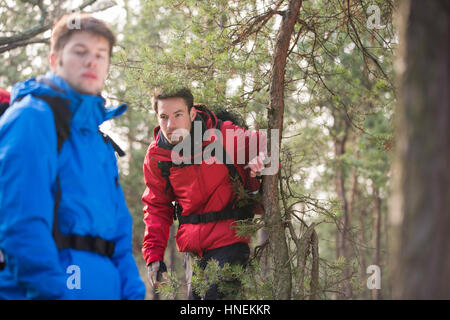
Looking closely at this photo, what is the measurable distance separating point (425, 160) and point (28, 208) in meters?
1.74

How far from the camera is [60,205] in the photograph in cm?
244

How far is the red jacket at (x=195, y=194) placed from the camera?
4.25 metres

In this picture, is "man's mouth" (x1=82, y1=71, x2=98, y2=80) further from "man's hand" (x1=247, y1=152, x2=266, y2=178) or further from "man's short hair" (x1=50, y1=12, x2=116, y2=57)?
"man's hand" (x1=247, y1=152, x2=266, y2=178)

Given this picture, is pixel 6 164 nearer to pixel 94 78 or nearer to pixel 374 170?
pixel 94 78

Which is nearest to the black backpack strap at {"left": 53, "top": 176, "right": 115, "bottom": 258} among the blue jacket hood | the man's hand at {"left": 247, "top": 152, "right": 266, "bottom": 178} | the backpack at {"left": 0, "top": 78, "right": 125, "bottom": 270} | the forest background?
the backpack at {"left": 0, "top": 78, "right": 125, "bottom": 270}

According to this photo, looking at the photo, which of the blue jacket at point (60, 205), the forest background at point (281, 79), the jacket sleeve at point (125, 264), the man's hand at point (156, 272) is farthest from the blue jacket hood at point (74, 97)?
the man's hand at point (156, 272)

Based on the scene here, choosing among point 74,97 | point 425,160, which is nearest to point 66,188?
point 74,97

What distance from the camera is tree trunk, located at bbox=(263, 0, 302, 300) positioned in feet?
12.8

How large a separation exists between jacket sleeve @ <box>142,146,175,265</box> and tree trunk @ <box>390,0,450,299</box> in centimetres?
295

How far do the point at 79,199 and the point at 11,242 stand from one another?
398mm

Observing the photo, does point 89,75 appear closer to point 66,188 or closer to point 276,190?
point 66,188

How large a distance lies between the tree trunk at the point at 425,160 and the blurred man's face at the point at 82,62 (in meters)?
1.70

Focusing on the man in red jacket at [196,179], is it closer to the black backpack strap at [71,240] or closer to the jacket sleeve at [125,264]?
the jacket sleeve at [125,264]
